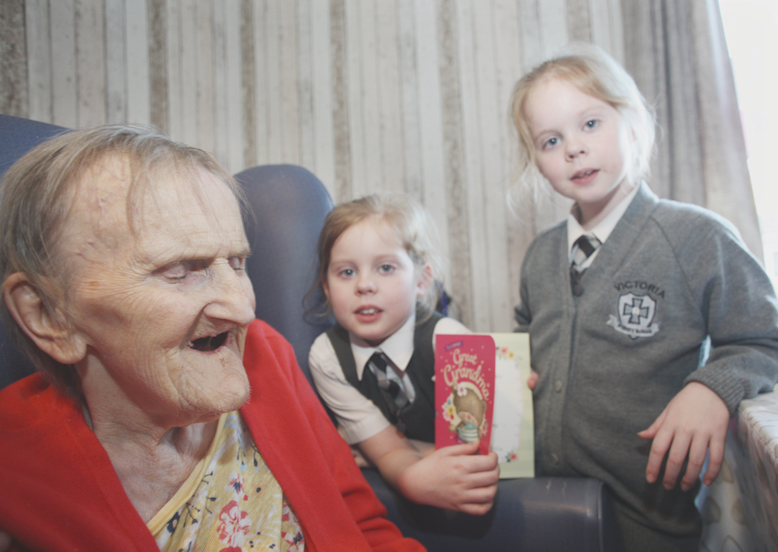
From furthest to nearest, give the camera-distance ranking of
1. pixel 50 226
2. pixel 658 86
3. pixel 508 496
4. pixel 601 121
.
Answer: pixel 658 86 → pixel 601 121 → pixel 508 496 → pixel 50 226

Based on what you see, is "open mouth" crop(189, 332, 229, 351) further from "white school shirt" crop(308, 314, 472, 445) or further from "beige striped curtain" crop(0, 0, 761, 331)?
"beige striped curtain" crop(0, 0, 761, 331)

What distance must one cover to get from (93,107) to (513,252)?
→ 70.9 inches

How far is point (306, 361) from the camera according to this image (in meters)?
1.22

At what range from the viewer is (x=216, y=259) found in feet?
2.06

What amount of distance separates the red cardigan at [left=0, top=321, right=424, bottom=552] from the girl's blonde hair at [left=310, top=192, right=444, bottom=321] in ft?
1.08

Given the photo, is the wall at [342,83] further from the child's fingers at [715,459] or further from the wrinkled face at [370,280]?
the child's fingers at [715,459]

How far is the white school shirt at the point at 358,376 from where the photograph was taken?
1.16 meters

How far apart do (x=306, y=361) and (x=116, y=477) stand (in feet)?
2.09

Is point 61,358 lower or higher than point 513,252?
lower

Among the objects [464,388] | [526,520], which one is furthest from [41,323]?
[526,520]

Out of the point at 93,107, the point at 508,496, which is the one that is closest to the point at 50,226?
the point at 508,496

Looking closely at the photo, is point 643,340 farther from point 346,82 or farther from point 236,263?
point 346,82

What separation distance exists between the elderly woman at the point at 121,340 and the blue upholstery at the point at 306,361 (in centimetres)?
23

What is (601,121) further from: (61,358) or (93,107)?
(93,107)
